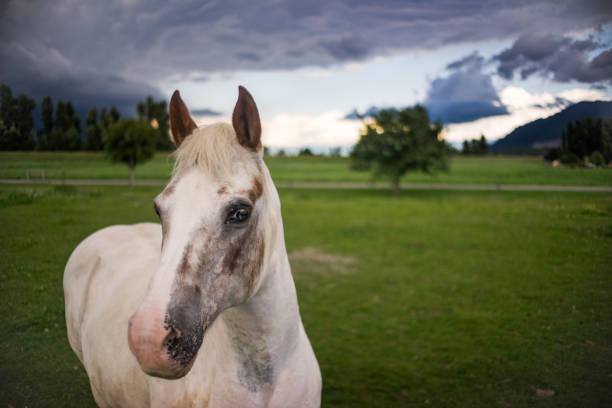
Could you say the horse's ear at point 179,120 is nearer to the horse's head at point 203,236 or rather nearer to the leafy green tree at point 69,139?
the horse's head at point 203,236

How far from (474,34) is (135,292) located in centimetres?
521

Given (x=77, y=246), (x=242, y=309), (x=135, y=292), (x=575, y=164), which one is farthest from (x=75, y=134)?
(x=575, y=164)

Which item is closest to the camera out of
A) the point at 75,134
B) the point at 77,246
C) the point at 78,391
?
the point at 78,391

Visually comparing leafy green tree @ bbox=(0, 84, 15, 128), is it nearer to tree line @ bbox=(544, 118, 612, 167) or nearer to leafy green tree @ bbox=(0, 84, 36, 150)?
leafy green tree @ bbox=(0, 84, 36, 150)

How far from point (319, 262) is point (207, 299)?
7.92 metres

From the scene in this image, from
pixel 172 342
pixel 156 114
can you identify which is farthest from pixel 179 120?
pixel 156 114

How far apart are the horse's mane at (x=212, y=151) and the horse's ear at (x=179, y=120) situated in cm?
18

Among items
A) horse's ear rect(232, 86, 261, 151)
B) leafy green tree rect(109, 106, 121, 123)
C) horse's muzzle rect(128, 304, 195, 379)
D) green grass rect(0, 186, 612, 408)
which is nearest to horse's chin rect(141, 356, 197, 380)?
horse's muzzle rect(128, 304, 195, 379)

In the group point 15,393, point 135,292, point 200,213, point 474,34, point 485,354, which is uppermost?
point 474,34

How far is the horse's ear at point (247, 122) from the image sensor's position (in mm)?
1657

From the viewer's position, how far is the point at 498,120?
5.07 meters

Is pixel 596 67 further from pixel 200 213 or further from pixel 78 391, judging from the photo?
pixel 78 391

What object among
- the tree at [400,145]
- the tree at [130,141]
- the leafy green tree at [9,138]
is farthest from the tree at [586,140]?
the tree at [400,145]

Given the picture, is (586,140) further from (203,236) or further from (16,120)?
(16,120)
